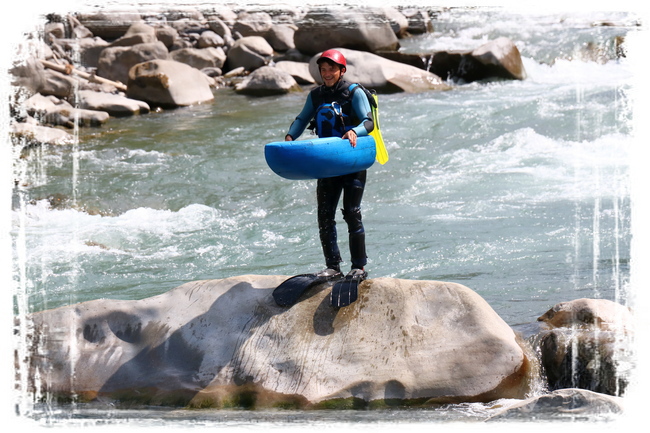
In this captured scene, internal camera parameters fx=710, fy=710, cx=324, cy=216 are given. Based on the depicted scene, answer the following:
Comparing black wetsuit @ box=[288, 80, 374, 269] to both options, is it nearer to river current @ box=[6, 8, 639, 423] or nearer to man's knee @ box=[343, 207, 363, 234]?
man's knee @ box=[343, 207, 363, 234]

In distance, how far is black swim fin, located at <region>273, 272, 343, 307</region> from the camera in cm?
462

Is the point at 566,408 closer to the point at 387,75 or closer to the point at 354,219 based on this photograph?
the point at 354,219

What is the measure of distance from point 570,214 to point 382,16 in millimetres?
13261

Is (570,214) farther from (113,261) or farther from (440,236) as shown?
(113,261)

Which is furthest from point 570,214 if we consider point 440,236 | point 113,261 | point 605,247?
point 113,261

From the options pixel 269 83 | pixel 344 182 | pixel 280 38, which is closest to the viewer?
pixel 344 182

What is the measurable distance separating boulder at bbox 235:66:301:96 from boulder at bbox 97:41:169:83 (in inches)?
98.0

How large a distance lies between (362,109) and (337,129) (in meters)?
0.21

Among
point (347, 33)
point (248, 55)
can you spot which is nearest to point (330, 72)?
point (347, 33)

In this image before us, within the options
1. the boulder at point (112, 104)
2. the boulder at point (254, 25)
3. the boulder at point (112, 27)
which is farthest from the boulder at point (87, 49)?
the boulder at point (254, 25)

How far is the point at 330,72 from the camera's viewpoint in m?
4.64

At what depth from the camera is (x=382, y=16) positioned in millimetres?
20219

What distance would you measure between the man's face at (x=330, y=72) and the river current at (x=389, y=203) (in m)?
2.20

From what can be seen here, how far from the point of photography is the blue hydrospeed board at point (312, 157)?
4.31 metres
